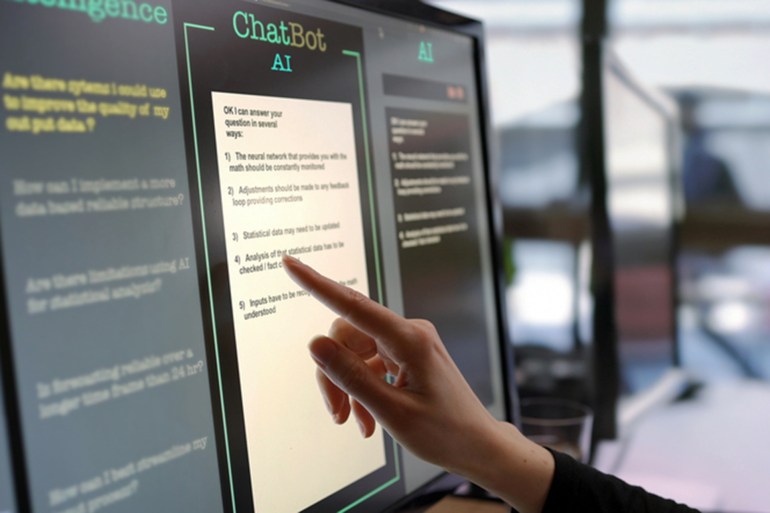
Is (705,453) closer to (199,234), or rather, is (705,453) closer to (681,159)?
(199,234)

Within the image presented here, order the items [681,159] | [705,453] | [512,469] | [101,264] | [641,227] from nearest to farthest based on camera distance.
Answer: [101,264], [512,469], [705,453], [641,227], [681,159]

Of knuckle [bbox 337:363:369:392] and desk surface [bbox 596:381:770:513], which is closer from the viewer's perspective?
knuckle [bbox 337:363:369:392]

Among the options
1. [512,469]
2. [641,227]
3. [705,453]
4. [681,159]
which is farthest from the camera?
[681,159]

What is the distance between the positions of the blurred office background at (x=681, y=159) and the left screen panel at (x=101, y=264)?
6.02ft

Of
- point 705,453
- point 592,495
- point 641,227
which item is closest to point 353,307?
point 592,495

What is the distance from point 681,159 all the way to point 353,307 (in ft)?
7.94

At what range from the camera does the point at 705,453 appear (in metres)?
1.33

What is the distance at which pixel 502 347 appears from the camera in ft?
3.04

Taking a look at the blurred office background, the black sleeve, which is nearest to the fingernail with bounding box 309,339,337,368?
the black sleeve

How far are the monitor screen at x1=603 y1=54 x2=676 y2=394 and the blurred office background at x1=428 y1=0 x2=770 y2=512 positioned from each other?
1.31 feet

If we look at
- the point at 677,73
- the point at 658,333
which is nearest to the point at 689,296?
the point at 677,73

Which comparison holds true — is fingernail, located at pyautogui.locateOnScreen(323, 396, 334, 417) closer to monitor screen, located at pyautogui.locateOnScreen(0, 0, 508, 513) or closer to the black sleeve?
monitor screen, located at pyautogui.locateOnScreen(0, 0, 508, 513)

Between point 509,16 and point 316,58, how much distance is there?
2.31 metres

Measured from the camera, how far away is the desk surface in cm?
116
